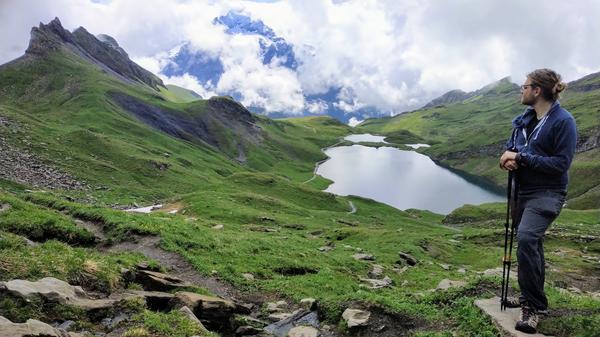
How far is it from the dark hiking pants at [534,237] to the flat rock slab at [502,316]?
0.63 m

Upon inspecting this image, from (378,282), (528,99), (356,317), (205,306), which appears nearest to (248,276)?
(205,306)

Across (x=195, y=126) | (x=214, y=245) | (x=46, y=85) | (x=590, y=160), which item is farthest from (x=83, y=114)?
(x=590, y=160)

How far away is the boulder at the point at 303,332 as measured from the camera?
1344 centimetres

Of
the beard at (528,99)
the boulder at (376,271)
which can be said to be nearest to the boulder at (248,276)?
the boulder at (376,271)

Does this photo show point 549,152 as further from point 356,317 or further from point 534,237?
point 356,317

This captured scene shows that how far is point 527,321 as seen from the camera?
10180mm

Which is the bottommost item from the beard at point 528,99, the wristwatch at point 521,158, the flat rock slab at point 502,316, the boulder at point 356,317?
the boulder at point 356,317

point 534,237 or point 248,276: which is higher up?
point 534,237

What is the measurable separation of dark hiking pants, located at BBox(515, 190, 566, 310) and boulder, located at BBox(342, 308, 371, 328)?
4485mm

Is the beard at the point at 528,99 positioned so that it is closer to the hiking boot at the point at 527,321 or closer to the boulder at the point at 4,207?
the hiking boot at the point at 527,321

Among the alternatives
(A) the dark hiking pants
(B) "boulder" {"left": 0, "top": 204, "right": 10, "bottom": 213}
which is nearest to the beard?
(A) the dark hiking pants

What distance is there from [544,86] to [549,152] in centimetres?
159

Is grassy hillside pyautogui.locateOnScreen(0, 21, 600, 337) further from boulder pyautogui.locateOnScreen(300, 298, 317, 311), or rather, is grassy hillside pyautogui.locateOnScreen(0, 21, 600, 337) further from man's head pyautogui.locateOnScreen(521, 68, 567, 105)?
man's head pyautogui.locateOnScreen(521, 68, 567, 105)

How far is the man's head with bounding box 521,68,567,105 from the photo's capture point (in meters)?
10.5
